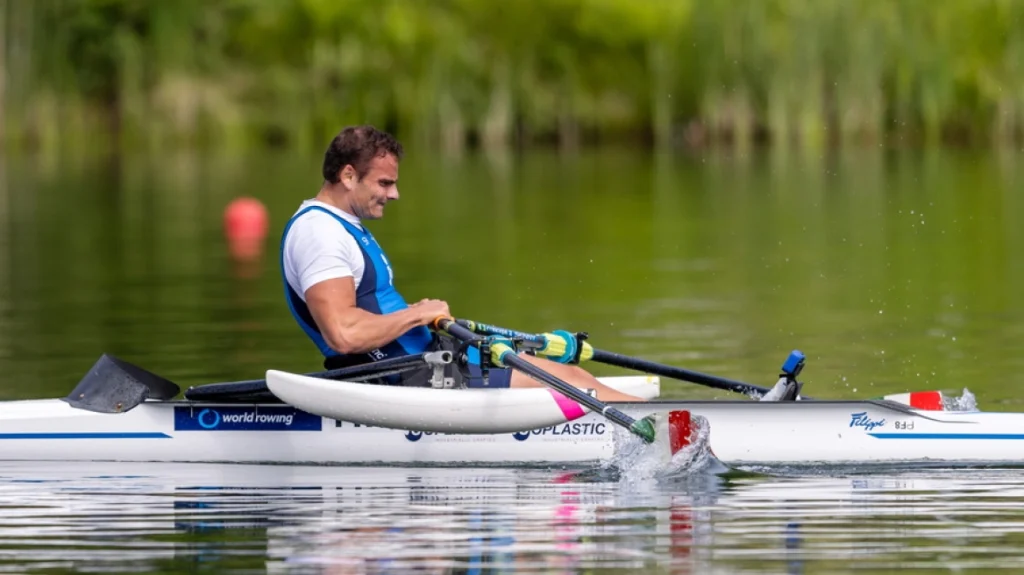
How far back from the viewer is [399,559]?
26.3ft

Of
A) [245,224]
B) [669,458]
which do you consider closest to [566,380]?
[669,458]

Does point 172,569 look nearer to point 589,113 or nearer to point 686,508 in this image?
point 686,508

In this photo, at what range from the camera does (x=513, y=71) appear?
72250 millimetres

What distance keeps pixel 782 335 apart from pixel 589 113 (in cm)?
5740

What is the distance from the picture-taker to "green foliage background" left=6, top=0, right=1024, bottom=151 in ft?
A: 208

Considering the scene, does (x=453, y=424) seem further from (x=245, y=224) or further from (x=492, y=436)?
(x=245, y=224)

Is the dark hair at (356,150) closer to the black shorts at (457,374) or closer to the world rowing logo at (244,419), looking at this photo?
the black shorts at (457,374)

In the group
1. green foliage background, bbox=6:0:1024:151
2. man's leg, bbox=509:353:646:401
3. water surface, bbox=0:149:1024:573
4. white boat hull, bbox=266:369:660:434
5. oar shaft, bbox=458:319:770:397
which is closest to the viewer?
water surface, bbox=0:149:1024:573

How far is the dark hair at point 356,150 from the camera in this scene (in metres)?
10.2

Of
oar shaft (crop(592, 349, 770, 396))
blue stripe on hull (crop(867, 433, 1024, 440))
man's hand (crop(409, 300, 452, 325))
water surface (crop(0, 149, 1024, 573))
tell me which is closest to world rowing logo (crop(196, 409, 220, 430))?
water surface (crop(0, 149, 1024, 573))

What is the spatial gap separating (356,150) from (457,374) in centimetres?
135

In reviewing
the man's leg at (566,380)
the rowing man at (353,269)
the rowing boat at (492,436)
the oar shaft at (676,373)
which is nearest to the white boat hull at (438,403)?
the rowing boat at (492,436)

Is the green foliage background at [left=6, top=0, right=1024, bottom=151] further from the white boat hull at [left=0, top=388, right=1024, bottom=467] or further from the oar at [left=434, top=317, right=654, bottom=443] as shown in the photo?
the oar at [left=434, top=317, right=654, bottom=443]

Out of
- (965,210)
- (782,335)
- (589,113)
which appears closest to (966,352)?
(782,335)
